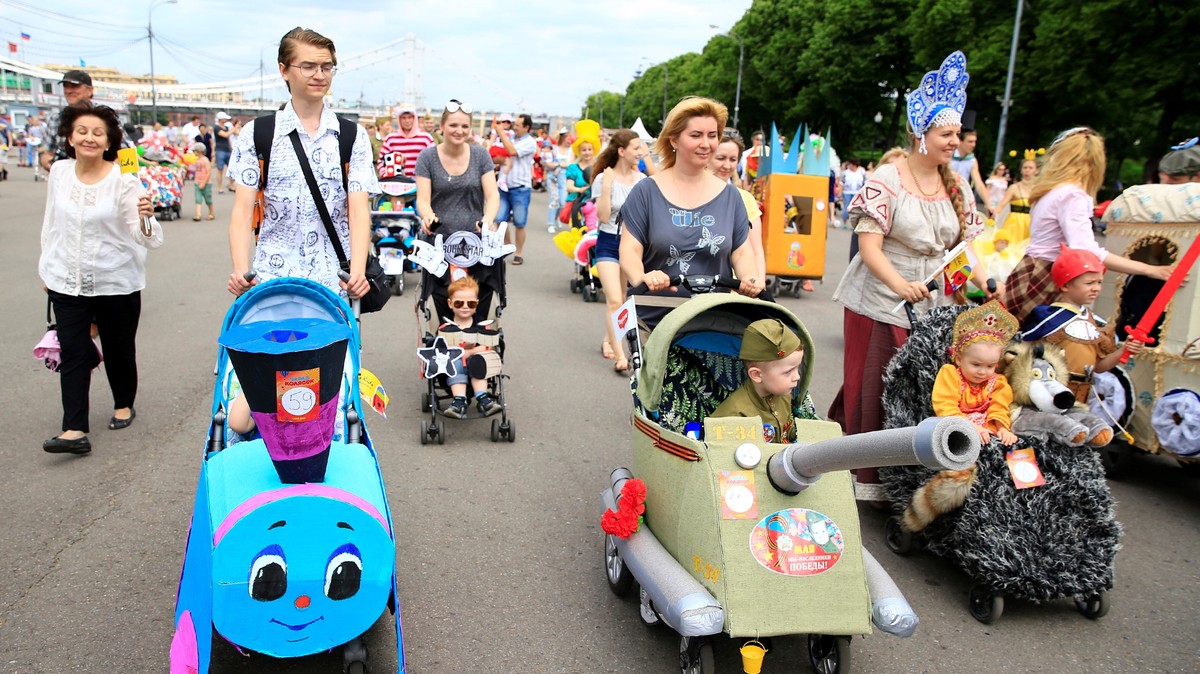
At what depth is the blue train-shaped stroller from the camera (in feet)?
9.16

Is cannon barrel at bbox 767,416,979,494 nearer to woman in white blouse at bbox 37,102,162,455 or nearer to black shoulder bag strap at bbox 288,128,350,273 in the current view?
black shoulder bag strap at bbox 288,128,350,273

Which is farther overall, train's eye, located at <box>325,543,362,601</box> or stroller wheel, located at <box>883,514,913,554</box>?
stroller wheel, located at <box>883,514,913,554</box>

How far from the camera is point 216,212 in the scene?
21234mm

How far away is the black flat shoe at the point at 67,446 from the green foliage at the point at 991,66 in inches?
1042

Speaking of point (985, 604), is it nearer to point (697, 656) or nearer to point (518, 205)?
point (697, 656)

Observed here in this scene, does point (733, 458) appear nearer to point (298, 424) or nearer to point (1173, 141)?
point (298, 424)

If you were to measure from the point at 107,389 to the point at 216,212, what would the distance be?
51.5 ft

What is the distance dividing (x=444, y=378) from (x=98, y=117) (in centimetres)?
263

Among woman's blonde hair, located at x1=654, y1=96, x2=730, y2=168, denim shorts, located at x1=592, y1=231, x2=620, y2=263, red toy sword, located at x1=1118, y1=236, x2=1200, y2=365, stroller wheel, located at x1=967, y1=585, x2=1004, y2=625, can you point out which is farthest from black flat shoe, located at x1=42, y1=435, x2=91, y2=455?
red toy sword, located at x1=1118, y1=236, x2=1200, y2=365

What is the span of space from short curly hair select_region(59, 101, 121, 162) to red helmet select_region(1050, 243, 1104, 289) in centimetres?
548

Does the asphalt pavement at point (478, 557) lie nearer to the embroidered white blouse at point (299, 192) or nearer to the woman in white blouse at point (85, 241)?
the woman in white blouse at point (85, 241)

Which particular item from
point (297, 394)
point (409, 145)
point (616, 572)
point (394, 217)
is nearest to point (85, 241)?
point (297, 394)

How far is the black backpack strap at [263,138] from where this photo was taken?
421 centimetres

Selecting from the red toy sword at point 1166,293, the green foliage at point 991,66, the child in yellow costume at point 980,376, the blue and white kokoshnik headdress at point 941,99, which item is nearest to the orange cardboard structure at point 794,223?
the red toy sword at point 1166,293
